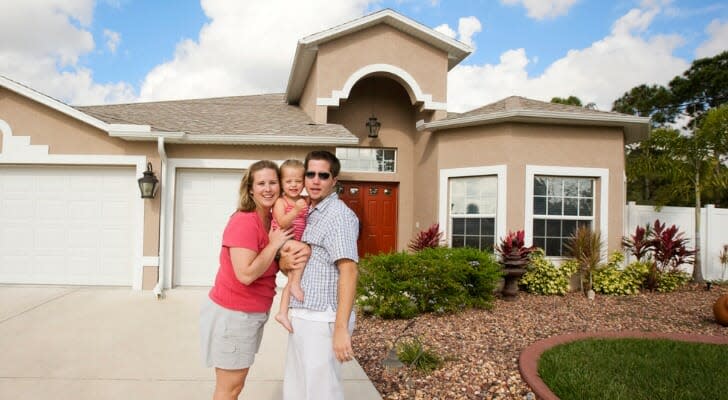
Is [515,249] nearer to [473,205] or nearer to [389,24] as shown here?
[473,205]

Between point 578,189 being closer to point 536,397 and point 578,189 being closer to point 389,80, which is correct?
point 389,80

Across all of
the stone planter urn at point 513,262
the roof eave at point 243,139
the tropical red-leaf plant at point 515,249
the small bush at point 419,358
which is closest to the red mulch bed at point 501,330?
the small bush at point 419,358

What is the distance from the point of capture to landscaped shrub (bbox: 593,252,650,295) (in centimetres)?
808

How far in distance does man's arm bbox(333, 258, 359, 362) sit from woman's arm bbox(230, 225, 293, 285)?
1.29 ft

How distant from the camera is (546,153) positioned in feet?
27.9

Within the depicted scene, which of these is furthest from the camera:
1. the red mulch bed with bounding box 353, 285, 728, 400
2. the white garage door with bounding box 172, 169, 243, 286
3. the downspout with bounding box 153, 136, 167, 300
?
the white garage door with bounding box 172, 169, 243, 286

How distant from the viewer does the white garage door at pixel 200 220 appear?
310 inches

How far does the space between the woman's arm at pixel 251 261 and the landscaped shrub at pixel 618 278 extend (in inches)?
298

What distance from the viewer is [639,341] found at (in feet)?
16.4

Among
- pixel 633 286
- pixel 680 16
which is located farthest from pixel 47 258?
pixel 680 16

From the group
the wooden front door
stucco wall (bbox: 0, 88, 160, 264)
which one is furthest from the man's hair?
the wooden front door

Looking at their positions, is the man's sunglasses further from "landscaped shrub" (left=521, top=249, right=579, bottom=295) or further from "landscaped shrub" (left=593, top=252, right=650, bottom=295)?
"landscaped shrub" (left=593, top=252, right=650, bottom=295)

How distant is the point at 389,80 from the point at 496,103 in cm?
254

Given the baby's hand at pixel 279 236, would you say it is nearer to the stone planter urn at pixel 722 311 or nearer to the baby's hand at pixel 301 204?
the baby's hand at pixel 301 204
